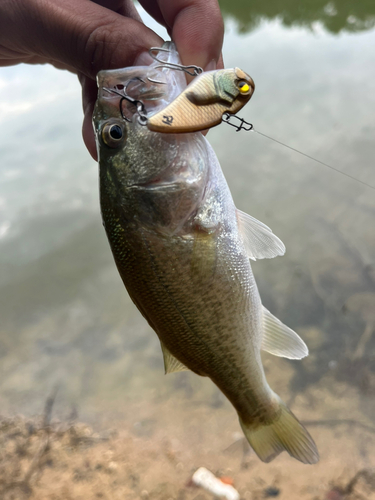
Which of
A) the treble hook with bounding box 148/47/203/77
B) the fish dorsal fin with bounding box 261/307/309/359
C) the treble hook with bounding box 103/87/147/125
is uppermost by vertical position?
the treble hook with bounding box 148/47/203/77

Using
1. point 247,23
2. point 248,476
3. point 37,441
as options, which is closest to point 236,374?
point 248,476

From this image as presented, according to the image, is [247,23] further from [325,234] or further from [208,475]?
[208,475]

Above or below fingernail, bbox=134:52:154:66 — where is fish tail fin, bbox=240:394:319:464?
below

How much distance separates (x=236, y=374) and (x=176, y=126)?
1.16 meters

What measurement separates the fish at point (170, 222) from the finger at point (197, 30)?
8 centimetres

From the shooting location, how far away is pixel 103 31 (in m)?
1.50

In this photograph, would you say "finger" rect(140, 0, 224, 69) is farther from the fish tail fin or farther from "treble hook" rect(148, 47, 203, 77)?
the fish tail fin

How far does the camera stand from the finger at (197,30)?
58.8 inches

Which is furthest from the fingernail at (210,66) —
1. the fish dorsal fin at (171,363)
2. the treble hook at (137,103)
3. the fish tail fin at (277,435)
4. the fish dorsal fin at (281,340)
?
the fish tail fin at (277,435)

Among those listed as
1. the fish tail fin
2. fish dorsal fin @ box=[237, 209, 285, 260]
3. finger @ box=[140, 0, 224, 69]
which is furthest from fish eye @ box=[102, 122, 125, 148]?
the fish tail fin

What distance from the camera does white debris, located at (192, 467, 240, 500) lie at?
2.68 m

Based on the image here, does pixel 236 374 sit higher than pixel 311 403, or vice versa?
pixel 236 374

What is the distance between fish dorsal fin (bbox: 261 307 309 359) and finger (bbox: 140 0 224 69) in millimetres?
1241

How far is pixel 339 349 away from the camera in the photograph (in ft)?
10.8
